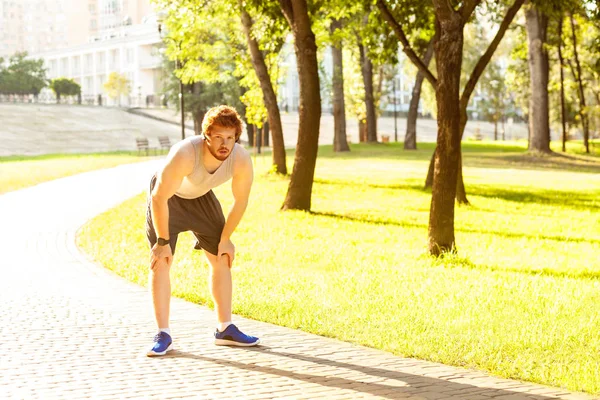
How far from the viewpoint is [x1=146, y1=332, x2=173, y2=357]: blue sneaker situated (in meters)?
6.52

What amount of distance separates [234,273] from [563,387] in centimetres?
539

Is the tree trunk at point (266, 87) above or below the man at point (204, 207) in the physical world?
above

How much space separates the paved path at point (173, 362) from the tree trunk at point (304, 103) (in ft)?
28.3

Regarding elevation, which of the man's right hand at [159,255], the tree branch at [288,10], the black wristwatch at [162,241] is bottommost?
the man's right hand at [159,255]

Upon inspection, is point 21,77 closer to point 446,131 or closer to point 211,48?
point 211,48

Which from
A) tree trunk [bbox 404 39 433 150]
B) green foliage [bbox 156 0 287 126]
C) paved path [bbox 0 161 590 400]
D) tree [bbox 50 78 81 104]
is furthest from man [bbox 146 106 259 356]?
tree [bbox 50 78 81 104]

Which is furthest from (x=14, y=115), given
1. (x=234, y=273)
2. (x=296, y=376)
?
(x=296, y=376)

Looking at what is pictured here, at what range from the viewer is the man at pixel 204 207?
613 centimetres

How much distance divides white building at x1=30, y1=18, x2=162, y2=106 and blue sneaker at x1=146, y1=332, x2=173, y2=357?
312 feet

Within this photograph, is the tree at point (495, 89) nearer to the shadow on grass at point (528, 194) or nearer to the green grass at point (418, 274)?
the shadow on grass at point (528, 194)

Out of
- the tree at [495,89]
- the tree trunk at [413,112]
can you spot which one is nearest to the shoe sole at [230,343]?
the tree trunk at [413,112]

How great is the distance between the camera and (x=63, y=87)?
340ft

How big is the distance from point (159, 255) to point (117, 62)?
112612mm

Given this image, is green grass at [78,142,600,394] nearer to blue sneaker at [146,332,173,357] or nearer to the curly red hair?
blue sneaker at [146,332,173,357]
